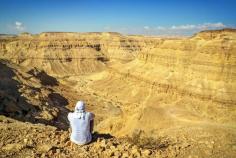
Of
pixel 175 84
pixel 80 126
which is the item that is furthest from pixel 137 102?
pixel 80 126

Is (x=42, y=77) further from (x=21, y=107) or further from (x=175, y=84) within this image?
(x=21, y=107)

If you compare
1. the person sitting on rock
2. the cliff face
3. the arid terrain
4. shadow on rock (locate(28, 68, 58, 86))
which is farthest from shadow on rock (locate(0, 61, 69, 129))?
the person sitting on rock

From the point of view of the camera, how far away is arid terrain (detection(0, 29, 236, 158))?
8938mm

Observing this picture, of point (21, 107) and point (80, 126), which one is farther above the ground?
point (80, 126)

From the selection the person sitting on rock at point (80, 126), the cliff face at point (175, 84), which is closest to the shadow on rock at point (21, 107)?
the cliff face at point (175, 84)

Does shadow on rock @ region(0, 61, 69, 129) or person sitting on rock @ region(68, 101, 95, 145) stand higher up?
person sitting on rock @ region(68, 101, 95, 145)

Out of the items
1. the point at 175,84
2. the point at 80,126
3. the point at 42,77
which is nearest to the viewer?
the point at 80,126

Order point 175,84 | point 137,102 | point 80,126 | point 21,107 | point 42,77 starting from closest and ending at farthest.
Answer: point 80,126 → point 21,107 → point 175,84 → point 137,102 → point 42,77

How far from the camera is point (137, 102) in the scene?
40719 mm

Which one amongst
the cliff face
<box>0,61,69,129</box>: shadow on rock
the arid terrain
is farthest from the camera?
the cliff face

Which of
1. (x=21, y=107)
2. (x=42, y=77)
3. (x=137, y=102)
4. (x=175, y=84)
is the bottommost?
(x=137, y=102)

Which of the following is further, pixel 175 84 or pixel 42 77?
pixel 42 77

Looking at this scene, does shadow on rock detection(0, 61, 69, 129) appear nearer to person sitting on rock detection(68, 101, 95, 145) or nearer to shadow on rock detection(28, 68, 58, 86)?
shadow on rock detection(28, 68, 58, 86)

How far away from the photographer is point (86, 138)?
8.57 m
